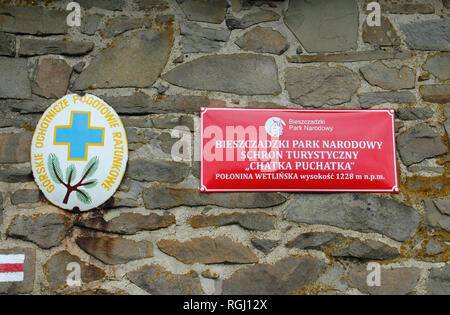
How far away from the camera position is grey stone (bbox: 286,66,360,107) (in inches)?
91.3

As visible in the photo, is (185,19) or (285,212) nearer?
(285,212)

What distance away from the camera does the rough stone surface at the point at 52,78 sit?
2270 mm

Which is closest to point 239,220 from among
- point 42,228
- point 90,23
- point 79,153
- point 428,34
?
point 79,153

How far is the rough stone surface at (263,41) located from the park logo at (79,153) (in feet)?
2.72

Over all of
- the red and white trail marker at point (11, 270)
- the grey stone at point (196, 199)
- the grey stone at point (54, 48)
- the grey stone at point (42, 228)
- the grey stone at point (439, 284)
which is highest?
the grey stone at point (54, 48)

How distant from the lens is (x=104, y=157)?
2189mm

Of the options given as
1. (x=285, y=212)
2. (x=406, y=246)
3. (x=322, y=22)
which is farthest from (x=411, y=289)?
(x=322, y=22)

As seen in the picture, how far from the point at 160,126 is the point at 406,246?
1.45 metres

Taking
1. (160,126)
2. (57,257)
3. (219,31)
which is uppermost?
(219,31)

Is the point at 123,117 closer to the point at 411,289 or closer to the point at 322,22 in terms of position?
the point at 322,22

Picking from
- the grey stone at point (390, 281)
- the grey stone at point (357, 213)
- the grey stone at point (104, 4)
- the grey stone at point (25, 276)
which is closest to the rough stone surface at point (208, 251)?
the grey stone at point (357, 213)

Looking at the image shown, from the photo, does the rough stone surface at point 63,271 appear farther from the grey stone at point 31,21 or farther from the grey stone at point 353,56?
the grey stone at point 353,56

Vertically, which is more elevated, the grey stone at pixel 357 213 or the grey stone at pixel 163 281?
the grey stone at pixel 357 213

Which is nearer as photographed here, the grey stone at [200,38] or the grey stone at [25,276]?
the grey stone at [25,276]
